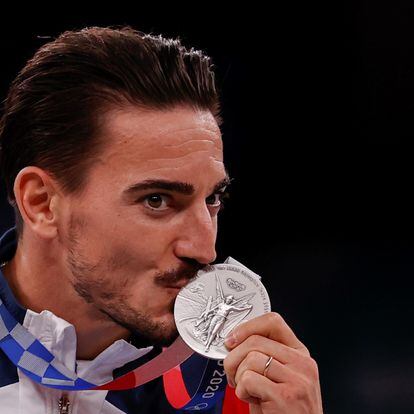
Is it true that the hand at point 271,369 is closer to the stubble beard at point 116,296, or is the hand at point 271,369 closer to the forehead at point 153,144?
the stubble beard at point 116,296

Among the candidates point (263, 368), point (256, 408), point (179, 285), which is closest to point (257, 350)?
point (263, 368)

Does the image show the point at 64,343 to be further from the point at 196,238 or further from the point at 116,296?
the point at 196,238

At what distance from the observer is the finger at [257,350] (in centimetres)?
176

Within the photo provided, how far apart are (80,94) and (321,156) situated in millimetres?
1884

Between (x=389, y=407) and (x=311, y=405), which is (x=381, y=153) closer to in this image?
(x=389, y=407)

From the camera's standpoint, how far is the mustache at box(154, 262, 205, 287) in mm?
1890

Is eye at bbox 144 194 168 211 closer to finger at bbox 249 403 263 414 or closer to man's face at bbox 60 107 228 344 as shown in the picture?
man's face at bbox 60 107 228 344

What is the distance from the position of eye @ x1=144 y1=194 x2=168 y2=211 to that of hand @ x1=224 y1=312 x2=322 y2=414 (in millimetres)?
348

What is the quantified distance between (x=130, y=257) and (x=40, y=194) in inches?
12.0

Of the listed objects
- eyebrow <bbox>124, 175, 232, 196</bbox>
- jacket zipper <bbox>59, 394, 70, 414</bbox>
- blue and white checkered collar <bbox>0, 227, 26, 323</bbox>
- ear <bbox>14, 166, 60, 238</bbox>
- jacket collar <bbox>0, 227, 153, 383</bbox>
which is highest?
eyebrow <bbox>124, 175, 232, 196</bbox>

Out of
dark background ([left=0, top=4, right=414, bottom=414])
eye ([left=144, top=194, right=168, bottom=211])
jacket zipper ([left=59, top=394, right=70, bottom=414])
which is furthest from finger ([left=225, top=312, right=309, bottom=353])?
dark background ([left=0, top=4, right=414, bottom=414])

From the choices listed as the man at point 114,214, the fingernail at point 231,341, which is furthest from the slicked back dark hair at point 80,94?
the fingernail at point 231,341

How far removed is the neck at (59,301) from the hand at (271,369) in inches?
18.1

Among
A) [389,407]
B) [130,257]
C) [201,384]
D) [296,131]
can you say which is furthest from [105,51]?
[389,407]
